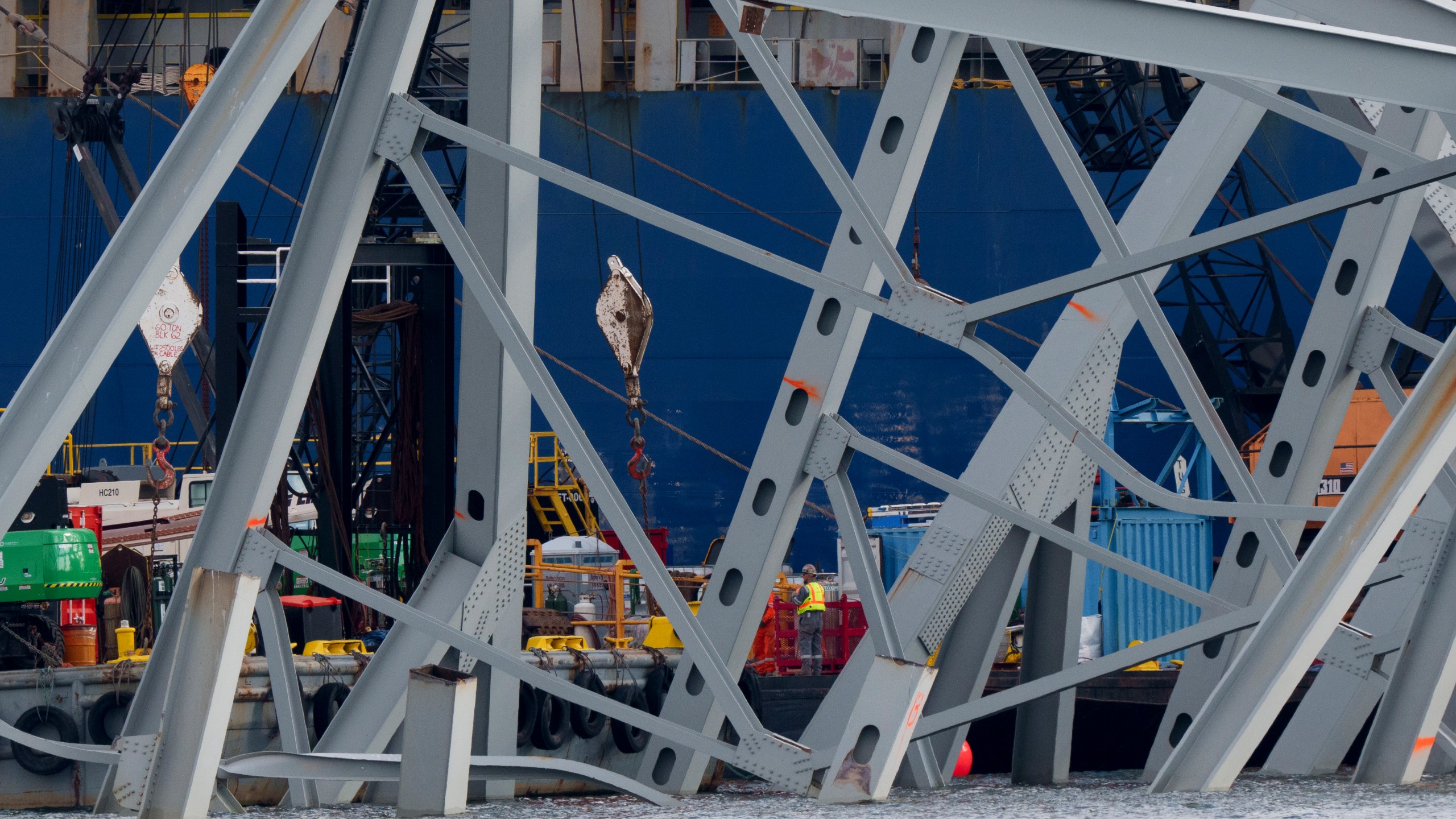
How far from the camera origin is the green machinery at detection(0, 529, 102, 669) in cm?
1295

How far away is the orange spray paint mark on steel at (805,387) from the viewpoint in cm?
860

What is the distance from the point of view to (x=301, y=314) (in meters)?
7.09

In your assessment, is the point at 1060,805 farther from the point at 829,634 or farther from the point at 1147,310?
the point at 829,634

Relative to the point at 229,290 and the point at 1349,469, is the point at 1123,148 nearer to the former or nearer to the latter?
the point at 1349,469

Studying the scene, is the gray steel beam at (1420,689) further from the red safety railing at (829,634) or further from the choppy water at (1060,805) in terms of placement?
the red safety railing at (829,634)

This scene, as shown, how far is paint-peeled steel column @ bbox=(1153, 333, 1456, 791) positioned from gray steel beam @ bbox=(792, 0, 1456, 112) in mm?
1776

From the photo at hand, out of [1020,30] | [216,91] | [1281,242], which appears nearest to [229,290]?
[216,91]

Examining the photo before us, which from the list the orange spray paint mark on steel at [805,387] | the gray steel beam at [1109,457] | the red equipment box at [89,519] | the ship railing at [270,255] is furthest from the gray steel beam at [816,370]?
the red equipment box at [89,519]

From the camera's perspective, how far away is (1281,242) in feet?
97.0

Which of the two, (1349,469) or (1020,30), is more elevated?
(1020,30)

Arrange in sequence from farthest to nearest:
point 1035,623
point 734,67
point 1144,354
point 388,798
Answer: point 734,67
point 1144,354
point 1035,623
point 388,798

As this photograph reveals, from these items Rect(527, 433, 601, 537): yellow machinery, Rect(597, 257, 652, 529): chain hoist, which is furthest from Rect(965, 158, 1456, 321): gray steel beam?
Rect(527, 433, 601, 537): yellow machinery

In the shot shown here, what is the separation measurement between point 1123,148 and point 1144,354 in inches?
173

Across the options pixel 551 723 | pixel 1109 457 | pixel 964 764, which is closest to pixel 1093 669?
pixel 1109 457
